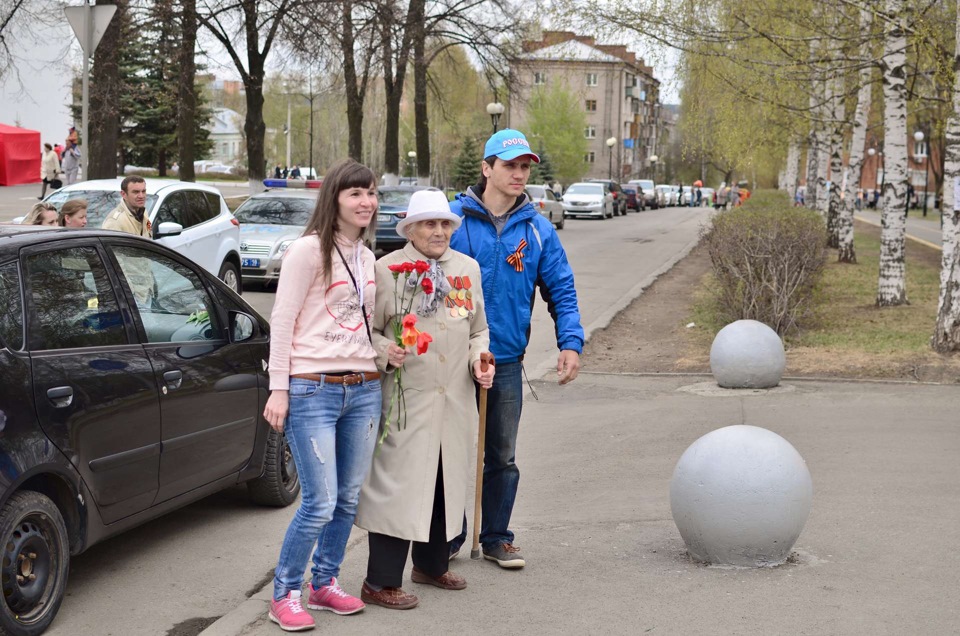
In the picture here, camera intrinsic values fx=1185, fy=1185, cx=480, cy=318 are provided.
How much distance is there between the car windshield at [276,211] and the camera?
19047 millimetres

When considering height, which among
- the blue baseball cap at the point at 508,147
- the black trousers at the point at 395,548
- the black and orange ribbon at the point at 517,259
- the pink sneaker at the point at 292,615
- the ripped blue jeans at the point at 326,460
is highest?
the blue baseball cap at the point at 508,147

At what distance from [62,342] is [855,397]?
21.6 feet

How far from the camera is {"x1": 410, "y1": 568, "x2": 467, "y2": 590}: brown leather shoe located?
4.88 metres

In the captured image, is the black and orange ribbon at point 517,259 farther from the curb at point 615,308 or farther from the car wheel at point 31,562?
the curb at point 615,308

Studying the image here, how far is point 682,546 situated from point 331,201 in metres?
2.47

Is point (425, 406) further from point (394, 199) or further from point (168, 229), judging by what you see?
point (394, 199)

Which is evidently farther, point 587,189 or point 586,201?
point 587,189

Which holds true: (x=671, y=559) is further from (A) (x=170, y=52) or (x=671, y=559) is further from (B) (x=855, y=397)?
(A) (x=170, y=52)

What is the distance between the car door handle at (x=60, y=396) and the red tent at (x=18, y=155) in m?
39.5

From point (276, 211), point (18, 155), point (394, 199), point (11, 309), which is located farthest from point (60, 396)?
point (18, 155)

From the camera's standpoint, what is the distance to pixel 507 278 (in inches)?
196

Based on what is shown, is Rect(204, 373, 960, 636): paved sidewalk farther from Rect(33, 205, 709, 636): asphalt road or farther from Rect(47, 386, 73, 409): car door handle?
Rect(47, 386, 73, 409): car door handle

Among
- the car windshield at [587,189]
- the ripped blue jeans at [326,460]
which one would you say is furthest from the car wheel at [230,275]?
the car windshield at [587,189]

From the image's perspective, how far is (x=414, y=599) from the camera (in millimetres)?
4668
